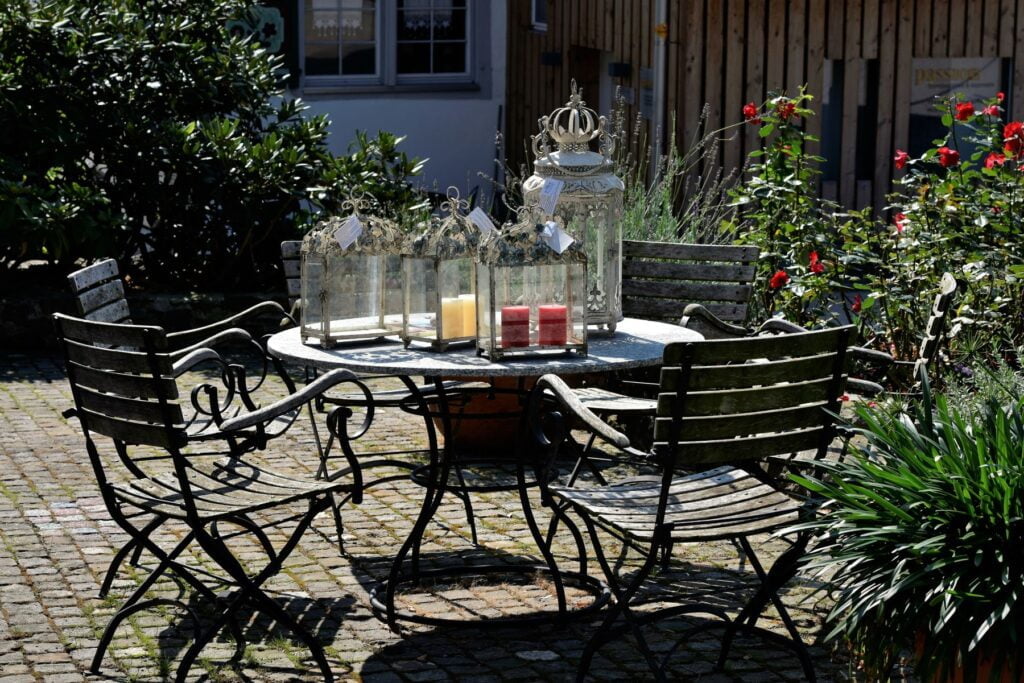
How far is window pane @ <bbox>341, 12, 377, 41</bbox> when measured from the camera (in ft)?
52.4

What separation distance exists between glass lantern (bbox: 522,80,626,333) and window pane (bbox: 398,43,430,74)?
10.8 meters

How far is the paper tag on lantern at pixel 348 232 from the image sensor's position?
5.20 meters

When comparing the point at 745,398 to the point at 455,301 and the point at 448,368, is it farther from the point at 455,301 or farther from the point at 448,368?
the point at 455,301

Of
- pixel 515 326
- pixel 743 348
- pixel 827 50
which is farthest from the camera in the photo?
pixel 827 50

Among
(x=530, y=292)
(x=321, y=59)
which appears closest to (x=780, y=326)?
(x=530, y=292)

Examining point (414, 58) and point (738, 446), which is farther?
point (414, 58)

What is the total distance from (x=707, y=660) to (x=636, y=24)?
8894 mm

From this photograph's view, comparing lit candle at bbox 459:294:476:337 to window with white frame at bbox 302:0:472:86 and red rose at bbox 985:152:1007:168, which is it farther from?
window with white frame at bbox 302:0:472:86

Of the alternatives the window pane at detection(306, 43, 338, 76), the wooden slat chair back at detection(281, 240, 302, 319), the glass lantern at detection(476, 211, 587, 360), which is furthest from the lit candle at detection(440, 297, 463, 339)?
the window pane at detection(306, 43, 338, 76)

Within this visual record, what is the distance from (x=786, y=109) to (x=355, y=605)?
4.64 meters

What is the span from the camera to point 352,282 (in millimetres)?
5340

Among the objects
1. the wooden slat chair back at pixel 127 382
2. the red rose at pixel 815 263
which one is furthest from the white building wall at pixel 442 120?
the wooden slat chair back at pixel 127 382

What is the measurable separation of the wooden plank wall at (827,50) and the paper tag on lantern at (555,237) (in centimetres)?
691

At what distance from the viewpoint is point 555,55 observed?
14.8 m
